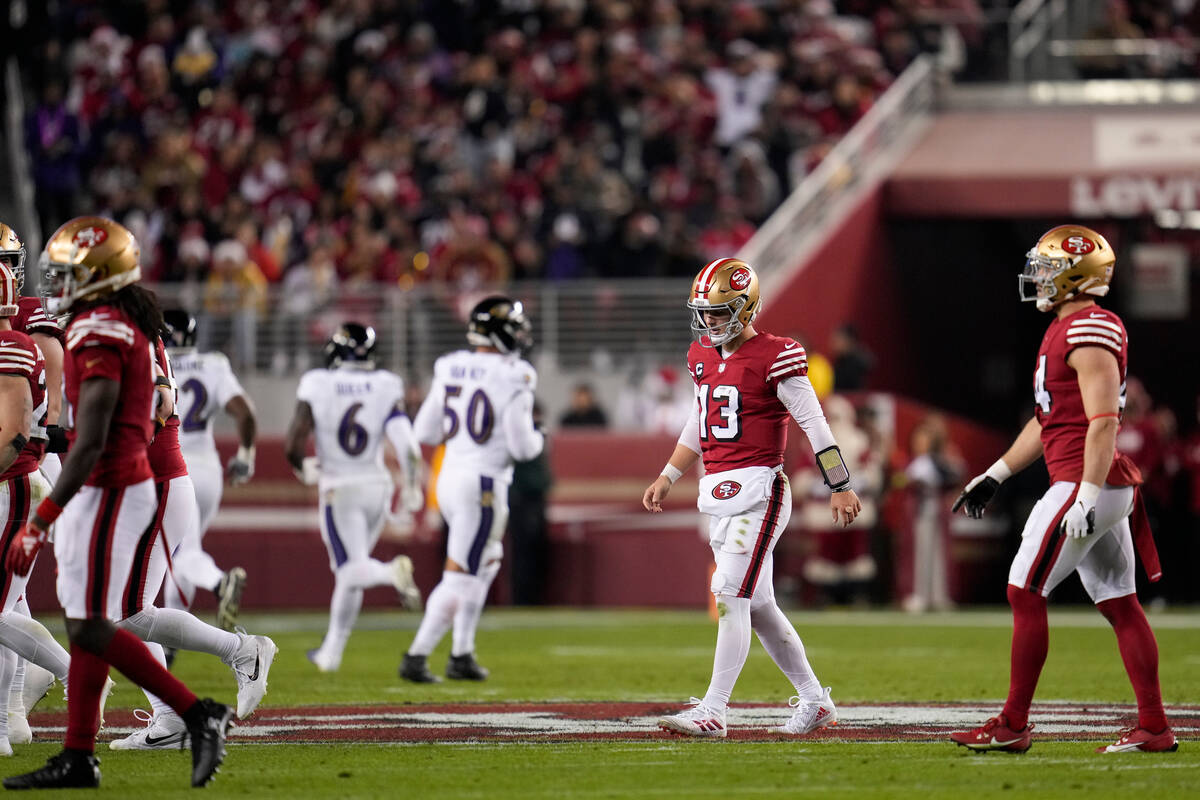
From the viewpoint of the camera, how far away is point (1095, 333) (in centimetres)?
707

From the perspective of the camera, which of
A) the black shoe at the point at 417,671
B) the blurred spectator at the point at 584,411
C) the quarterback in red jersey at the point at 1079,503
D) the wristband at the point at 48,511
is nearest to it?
the wristband at the point at 48,511

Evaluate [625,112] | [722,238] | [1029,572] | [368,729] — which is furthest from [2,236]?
[625,112]

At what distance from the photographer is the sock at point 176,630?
Answer: 7.25 m

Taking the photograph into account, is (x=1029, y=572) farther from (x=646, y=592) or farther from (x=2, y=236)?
(x=646, y=592)

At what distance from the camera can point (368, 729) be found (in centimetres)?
823

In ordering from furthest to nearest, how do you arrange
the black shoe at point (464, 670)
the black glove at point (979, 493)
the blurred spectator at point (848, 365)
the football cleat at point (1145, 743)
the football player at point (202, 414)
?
1. the blurred spectator at point (848, 365)
2. the football player at point (202, 414)
3. the black shoe at point (464, 670)
4. the black glove at point (979, 493)
5. the football cleat at point (1145, 743)

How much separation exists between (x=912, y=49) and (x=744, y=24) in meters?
2.11

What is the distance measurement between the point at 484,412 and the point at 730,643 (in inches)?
148

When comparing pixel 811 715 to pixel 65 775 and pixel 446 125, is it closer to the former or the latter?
pixel 65 775

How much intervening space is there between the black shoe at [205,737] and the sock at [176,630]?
784 millimetres

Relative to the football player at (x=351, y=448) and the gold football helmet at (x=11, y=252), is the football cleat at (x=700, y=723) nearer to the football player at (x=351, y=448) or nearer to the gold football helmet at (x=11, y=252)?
the gold football helmet at (x=11, y=252)

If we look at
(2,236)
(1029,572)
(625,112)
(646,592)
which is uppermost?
(625,112)

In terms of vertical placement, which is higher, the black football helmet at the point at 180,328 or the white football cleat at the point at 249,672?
the black football helmet at the point at 180,328

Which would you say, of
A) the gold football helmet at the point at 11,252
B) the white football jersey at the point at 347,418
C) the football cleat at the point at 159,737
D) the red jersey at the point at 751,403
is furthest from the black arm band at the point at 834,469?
the white football jersey at the point at 347,418
